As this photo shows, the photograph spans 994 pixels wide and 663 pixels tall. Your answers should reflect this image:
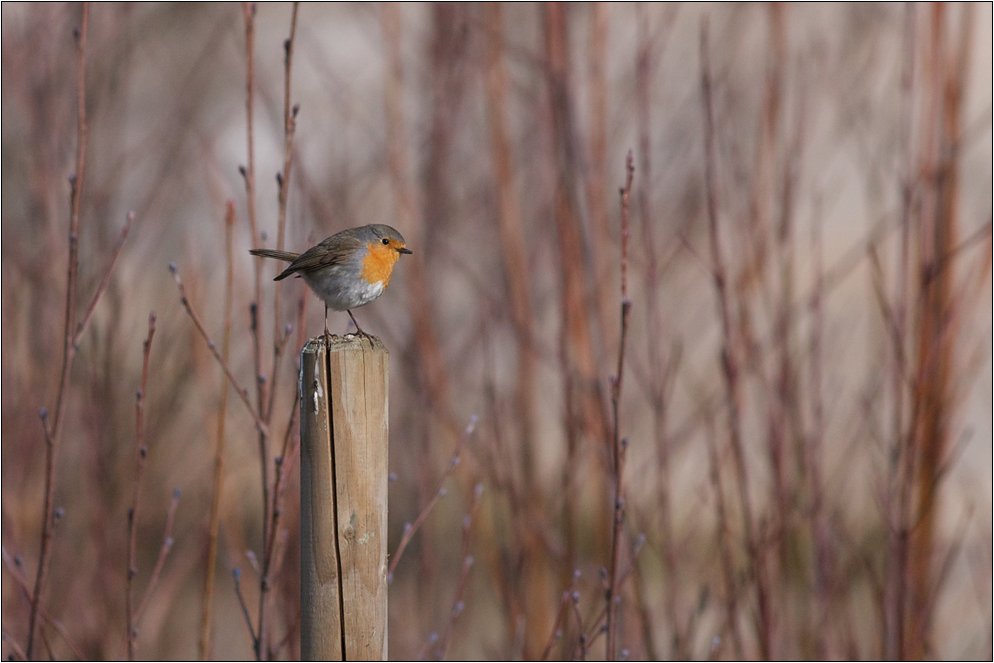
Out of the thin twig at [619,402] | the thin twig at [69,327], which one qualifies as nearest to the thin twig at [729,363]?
the thin twig at [619,402]

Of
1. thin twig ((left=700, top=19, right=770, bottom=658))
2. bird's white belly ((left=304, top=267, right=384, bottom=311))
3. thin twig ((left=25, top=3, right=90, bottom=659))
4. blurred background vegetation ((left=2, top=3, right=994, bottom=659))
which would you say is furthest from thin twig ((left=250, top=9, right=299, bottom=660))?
thin twig ((left=700, top=19, right=770, bottom=658))

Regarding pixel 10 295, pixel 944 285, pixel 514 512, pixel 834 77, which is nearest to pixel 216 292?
→ pixel 10 295

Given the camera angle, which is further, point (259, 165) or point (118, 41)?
point (259, 165)

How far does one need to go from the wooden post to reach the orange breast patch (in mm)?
324

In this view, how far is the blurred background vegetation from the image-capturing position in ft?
6.84

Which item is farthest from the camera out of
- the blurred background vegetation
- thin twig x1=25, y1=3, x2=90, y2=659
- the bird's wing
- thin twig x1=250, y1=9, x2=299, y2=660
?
the blurred background vegetation

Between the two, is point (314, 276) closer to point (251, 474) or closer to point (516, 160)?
point (516, 160)

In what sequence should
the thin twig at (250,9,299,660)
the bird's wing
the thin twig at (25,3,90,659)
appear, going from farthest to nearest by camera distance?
the bird's wing, the thin twig at (250,9,299,660), the thin twig at (25,3,90,659)

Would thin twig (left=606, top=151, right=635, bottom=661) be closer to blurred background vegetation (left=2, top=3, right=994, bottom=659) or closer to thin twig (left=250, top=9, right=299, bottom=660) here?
blurred background vegetation (left=2, top=3, right=994, bottom=659)

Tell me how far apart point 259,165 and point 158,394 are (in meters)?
1.44

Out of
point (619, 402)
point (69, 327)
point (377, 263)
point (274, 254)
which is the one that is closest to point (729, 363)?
point (619, 402)

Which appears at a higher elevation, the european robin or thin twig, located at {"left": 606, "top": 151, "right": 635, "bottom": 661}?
the european robin

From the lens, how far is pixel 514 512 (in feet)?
7.79

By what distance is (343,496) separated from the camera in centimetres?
151
